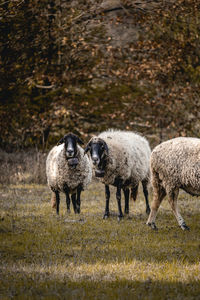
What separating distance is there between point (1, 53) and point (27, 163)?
14.5 ft

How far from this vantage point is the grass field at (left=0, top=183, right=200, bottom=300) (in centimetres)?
505

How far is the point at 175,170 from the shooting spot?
8.43 m

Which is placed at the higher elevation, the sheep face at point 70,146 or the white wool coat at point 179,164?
the white wool coat at point 179,164

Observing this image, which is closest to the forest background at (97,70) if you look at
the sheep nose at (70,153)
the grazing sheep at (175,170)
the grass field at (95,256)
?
the sheep nose at (70,153)

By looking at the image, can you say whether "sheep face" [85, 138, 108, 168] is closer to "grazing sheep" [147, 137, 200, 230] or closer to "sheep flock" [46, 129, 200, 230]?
"sheep flock" [46, 129, 200, 230]

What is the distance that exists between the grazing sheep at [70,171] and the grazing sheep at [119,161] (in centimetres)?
60

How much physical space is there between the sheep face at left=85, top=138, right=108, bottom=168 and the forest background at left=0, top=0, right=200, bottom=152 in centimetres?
650

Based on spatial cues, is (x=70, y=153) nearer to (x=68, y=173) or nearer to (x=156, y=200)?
(x=68, y=173)

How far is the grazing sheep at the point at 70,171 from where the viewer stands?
10844 mm

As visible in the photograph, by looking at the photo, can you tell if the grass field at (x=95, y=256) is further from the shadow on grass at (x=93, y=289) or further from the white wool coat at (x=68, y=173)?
the white wool coat at (x=68, y=173)

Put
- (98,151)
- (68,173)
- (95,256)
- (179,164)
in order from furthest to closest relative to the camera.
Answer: (68,173), (98,151), (179,164), (95,256)

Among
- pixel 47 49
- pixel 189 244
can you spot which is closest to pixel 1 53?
pixel 47 49

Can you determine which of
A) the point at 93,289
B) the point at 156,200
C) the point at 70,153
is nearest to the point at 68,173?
the point at 70,153

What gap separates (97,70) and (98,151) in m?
9.71
